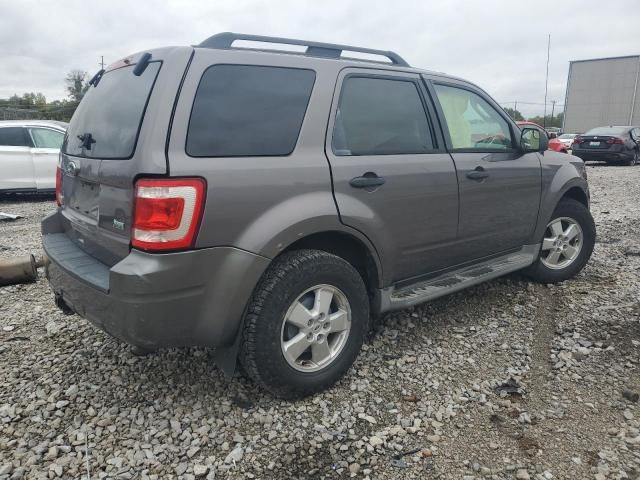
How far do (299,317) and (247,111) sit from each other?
108cm

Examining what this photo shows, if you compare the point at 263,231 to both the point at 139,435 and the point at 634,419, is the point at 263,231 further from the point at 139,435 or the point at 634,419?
the point at 634,419

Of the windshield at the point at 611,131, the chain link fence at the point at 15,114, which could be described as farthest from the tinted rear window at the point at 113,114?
the chain link fence at the point at 15,114

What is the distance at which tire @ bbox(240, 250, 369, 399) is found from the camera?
2490 millimetres

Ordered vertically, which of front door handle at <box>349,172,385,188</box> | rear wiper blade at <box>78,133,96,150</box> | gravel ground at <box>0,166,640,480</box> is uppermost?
rear wiper blade at <box>78,133,96,150</box>

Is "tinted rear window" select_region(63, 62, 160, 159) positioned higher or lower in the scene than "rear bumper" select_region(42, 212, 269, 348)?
higher

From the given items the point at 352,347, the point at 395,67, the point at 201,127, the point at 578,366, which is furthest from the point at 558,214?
the point at 201,127

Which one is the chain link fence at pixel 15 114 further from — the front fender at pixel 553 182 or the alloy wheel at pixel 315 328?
the alloy wheel at pixel 315 328

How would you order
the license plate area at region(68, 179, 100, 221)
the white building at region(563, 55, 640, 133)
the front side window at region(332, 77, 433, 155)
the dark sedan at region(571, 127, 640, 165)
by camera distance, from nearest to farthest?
the license plate area at region(68, 179, 100, 221), the front side window at region(332, 77, 433, 155), the dark sedan at region(571, 127, 640, 165), the white building at region(563, 55, 640, 133)

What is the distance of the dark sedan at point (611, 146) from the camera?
Answer: 16266 millimetres

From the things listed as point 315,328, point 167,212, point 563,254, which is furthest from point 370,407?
point 563,254

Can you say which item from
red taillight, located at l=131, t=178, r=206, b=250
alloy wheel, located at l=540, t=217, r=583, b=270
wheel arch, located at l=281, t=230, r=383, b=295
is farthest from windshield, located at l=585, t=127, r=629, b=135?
red taillight, located at l=131, t=178, r=206, b=250

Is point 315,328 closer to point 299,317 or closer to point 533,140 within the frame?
point 299,317

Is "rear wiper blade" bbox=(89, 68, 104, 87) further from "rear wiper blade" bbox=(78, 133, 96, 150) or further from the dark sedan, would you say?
the dark sedan

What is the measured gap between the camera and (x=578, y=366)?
3.12 meters
